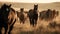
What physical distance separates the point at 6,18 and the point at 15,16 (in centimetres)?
15

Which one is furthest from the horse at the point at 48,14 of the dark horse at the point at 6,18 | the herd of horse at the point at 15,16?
the dark horse at the point at 6,18

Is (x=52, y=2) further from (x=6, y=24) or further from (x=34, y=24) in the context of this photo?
(x=6, y=24)

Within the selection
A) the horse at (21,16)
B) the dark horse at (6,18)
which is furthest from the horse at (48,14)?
the dark horse at (6,18)

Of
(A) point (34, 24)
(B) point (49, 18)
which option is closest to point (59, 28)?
(B) point (49, 18)

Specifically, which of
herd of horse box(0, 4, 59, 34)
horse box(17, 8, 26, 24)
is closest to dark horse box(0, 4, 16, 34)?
herd of horse box(0, 4, 59, 34)

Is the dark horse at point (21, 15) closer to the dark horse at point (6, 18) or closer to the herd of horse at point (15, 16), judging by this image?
the herd of horse at point (15, 16)

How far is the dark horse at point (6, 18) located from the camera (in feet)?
7.01

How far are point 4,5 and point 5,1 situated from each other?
0.07 meters

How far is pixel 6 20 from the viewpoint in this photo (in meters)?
2.15

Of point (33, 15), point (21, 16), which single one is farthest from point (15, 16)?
point (33, 15)

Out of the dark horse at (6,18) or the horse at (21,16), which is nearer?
the dark horse at (6,18)

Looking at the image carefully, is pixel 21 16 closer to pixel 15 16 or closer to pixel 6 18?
pixel 15 16

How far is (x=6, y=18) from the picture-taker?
2.15 metres

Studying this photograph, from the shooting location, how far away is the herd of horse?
215 centimetres
